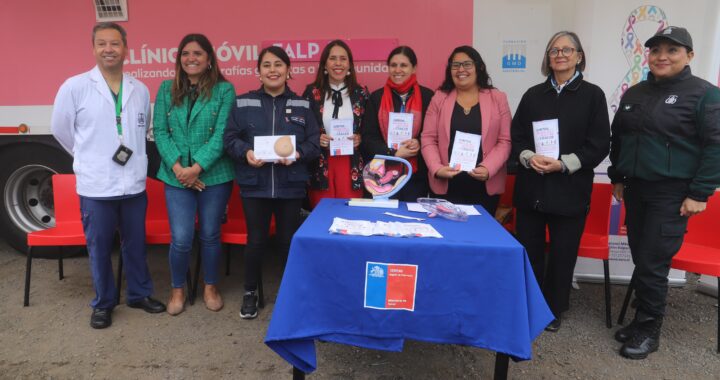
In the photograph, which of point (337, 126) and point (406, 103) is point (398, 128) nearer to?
point (406, 103)

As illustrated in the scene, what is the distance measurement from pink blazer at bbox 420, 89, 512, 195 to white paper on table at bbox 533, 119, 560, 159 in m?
0.20

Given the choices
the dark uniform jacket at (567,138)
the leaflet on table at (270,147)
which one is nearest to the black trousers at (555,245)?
the dark uniform jacket at (567,138)

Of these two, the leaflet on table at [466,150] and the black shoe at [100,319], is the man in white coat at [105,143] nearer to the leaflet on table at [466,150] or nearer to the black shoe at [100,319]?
the black shoe at [100,319]

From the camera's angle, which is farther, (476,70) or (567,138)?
(476,70)

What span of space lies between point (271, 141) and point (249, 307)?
116cm

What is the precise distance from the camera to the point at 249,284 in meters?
2.99

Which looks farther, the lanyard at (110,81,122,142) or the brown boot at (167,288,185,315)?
the brown boot at (167,288,185,315)

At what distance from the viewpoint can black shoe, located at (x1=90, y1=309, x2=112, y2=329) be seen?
112 inches

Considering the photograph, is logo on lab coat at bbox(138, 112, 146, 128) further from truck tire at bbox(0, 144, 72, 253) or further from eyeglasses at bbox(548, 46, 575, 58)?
eyeglasses at bbox(548, 46, 575, 58)

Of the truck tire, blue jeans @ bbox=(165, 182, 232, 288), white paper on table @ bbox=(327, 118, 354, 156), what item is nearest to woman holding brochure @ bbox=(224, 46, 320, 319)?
white paper on table @ bbox=(327, 118, 354, 156)

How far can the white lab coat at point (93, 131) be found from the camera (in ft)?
8.60

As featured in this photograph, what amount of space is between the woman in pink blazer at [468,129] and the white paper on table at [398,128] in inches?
4.4

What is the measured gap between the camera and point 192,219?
2.95 metres

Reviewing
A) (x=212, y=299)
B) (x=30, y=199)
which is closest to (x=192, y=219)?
(x=212, y=299)
